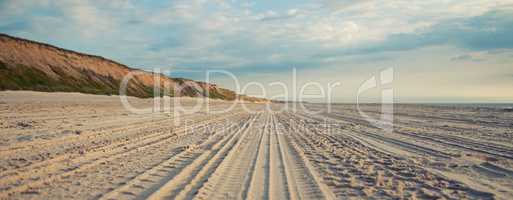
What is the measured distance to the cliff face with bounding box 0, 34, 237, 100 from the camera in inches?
1655

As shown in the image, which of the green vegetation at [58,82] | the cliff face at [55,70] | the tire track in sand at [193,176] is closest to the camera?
the tire track in sand at [193,176]

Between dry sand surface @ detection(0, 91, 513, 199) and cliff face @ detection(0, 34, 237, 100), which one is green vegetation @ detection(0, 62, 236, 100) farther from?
dry sand surface @ detection(0, 91, 513, 199)

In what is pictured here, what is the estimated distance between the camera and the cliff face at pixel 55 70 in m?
42.0

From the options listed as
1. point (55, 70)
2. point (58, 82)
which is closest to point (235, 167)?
point (58, 82)

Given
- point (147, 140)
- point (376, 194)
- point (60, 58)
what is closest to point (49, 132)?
point (147, 140)

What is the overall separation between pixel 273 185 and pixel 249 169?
4.75ft

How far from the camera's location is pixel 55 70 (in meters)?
50.0

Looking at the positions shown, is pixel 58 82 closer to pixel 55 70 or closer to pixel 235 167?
pixel 55 70

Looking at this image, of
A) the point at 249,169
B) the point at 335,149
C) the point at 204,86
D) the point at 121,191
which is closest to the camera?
the point at 121,191

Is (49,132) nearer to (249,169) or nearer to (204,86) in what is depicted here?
(249,169)

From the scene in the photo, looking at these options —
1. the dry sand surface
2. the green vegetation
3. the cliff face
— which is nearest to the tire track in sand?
the dry sand surface

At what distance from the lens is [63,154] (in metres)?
8.31

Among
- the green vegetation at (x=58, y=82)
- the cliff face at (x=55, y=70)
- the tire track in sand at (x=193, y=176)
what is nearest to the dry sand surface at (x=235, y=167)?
the tire track in sand at (x=193, y=176)

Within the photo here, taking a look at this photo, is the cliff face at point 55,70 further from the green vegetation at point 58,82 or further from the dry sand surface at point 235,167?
the dry sand surface at point 235,167
